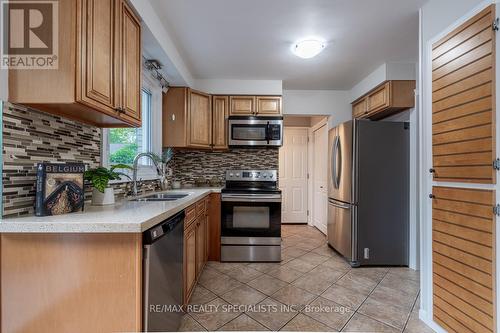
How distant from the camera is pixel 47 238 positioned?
1.03m

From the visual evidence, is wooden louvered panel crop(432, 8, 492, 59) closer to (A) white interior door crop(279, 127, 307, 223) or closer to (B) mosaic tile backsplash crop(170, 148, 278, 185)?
(B) mosaic tile backsplash crop(170, 148, 278, 185)

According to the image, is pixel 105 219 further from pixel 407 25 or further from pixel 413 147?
pixel 413 147

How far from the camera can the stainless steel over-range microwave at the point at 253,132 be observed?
3.29 metres

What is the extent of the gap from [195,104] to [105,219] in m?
2.37

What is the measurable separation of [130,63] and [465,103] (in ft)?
7.00

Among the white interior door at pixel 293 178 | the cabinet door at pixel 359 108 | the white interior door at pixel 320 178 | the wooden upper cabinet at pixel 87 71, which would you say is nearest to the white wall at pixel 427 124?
the cabinet door at pixel 359 108

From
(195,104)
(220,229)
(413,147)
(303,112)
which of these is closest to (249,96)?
(195,104)

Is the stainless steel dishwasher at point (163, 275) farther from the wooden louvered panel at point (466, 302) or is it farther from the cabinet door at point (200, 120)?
the wooden louvered panel at point (466, 302)

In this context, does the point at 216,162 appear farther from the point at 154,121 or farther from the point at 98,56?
the point at 98,56

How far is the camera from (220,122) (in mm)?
3361

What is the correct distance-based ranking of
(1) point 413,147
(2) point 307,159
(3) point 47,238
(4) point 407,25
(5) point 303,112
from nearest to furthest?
(3) point 47,238, (4) point 407,25, (1) point 413,147, (5) point 303,112, (2) point 307,159

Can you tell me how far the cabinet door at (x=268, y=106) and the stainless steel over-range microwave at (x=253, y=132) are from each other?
0.48 feet

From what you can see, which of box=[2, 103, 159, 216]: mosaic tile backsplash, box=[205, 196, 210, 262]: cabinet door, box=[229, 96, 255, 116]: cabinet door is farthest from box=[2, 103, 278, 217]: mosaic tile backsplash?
box=[229, 96, 255, 116]: cabinet door

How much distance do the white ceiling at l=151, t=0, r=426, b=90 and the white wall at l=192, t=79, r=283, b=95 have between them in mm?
158
